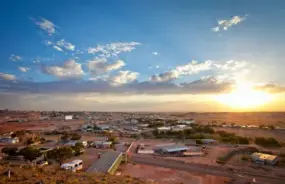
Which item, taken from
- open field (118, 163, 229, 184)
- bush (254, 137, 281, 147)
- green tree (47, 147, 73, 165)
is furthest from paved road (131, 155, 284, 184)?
bush (254, 137, 281, 147)

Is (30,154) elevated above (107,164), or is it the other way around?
(30,154)

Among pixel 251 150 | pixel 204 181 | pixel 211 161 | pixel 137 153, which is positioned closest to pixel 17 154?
pixel 137 153

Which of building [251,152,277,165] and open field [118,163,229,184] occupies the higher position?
building [251,152,277,165]

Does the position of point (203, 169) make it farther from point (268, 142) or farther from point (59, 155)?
point (268, 142)

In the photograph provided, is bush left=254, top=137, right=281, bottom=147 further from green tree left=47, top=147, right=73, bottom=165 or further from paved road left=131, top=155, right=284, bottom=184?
green tree left=47, top=147, right=73, bottom=165

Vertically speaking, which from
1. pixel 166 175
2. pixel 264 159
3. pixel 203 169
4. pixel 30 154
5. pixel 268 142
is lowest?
pixel 203 169

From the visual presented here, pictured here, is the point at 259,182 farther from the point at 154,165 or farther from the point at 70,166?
the point at 70,166

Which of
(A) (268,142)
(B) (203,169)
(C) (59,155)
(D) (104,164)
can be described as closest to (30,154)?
(C) (59,155)
